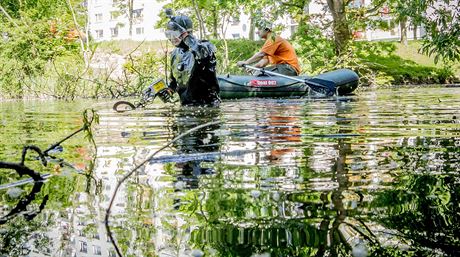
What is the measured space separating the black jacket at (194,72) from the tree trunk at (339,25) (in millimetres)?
15829

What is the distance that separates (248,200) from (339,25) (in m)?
24.6

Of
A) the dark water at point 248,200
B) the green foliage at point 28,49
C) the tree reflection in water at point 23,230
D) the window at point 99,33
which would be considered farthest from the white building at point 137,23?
the tree reflection in water at point 23,230

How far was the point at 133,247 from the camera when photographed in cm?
201

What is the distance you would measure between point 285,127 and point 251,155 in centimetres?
238

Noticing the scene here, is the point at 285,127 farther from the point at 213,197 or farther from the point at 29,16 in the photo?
the point at 29,16

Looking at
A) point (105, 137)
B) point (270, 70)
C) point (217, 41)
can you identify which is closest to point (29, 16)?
point (217, 41)

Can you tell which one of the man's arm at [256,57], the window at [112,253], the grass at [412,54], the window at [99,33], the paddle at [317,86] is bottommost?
the window at [112,253]

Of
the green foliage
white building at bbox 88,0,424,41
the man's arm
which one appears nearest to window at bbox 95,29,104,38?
white building at bbox 88,0,424,41

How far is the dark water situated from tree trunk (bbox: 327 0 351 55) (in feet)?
71.0

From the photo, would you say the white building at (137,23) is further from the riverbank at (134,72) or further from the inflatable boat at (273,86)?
the inflatable boat at (273,86)

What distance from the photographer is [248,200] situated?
2.79 meters

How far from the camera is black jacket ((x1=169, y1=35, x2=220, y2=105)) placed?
33.3ft

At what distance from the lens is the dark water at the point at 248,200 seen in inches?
80.3

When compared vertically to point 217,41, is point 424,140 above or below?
below
